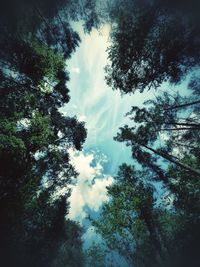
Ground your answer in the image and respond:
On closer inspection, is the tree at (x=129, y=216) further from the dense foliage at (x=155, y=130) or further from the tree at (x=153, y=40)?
the tree at (x=153, y=40)

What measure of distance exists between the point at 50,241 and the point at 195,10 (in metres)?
31.0

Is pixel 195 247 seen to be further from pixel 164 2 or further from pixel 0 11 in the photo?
pixel 0 11

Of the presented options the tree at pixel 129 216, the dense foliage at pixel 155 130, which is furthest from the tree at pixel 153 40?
the tree at pixel 129 216

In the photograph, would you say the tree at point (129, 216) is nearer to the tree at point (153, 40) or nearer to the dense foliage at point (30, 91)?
the dense foliage at point (30, 91)

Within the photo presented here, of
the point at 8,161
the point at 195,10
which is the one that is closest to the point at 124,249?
the point at 8,161

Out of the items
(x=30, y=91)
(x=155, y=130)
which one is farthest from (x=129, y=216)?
(x=30, y=91)

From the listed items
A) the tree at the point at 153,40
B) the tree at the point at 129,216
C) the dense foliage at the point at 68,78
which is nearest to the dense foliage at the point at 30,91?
the dense foliage at the point at 68,78

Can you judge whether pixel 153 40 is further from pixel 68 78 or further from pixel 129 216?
pixel 129 216

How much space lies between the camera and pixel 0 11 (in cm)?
973

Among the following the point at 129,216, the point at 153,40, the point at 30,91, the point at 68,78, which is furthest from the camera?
the point at 129,216

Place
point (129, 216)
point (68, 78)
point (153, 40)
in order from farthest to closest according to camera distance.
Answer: point (129, 216) < point (68, 78) < point (153, 40)

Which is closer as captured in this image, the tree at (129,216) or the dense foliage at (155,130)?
the dense foliage at (155,130)

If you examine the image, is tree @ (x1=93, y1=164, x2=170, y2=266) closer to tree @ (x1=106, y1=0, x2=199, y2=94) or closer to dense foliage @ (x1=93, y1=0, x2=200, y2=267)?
dense foliage @ (x1=93, y1=0, x2=200, y2=267)

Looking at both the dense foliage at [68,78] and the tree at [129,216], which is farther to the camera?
the tree at [129,216]
